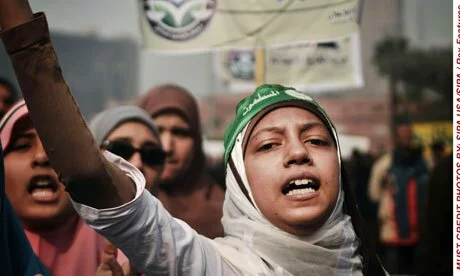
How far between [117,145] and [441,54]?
13405 mm

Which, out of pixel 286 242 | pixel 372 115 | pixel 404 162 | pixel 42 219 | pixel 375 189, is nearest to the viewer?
pixel 286 242

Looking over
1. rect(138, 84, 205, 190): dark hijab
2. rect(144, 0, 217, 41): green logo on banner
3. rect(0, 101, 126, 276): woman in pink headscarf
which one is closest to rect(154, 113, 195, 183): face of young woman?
rect(138, 84, 205, 190): dark hijab

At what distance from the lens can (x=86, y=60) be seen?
434cm

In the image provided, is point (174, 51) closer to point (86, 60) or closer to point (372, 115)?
point (86, 60)

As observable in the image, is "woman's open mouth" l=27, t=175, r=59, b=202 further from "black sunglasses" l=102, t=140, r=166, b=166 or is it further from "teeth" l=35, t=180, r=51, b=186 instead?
"black sunglasses" l=102, t=140, r=166, b=166

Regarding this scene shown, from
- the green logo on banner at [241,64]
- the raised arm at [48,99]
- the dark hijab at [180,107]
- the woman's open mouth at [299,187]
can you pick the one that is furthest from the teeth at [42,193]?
the green logo on banner at [241,64]

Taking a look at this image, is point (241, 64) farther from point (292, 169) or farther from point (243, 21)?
point (292, 169)

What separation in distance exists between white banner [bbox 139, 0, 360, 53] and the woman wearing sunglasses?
1.15ft

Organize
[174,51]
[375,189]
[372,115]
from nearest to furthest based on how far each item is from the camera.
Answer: [174,51] < [375,189] < [372,115]

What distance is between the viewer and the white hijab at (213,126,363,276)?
2.42 meters

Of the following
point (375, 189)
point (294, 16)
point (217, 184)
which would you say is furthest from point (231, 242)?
point (375, 189)

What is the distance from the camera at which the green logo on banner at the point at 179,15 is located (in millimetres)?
3377

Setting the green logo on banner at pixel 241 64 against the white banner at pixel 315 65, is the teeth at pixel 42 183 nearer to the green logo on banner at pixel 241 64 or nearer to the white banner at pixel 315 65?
the white banner at pixel 315 65

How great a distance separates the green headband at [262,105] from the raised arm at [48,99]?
62cm
